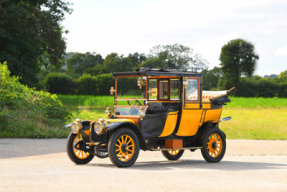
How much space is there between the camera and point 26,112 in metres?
17.8

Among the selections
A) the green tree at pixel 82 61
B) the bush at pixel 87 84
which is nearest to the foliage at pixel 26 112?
the bush at pixel 87 84

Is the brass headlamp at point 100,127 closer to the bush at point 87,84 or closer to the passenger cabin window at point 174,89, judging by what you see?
the passenger cabin window at point 174,89

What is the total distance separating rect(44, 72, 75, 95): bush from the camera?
239ft

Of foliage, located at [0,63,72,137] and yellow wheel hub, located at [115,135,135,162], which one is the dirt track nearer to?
yellow wheel hub, located at [115,135,135,162]

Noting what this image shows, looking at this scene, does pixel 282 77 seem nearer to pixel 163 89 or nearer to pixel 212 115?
pixel 212 115

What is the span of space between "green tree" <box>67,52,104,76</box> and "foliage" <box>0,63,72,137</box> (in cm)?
7829

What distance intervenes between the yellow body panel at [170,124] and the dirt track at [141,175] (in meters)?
0.78

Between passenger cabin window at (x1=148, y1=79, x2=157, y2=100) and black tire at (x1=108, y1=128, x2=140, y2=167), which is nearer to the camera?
black tire at (x1=108, y1=128, x2=140, y2=167)

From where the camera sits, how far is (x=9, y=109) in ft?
57.8

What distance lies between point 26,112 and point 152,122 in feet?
30.0

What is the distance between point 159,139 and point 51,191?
14.4 ft

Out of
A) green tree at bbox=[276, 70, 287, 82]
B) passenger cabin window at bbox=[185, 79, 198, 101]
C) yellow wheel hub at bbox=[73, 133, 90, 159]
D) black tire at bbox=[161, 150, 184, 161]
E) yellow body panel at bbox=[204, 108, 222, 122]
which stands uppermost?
green tree at bbox=[276, 70, 287, 82]

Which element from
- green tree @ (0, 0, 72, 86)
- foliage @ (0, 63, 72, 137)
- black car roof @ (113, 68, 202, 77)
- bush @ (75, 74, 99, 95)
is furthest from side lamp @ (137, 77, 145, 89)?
bush @ (75, 74, 99, 95)

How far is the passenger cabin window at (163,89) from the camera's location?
1105cm
